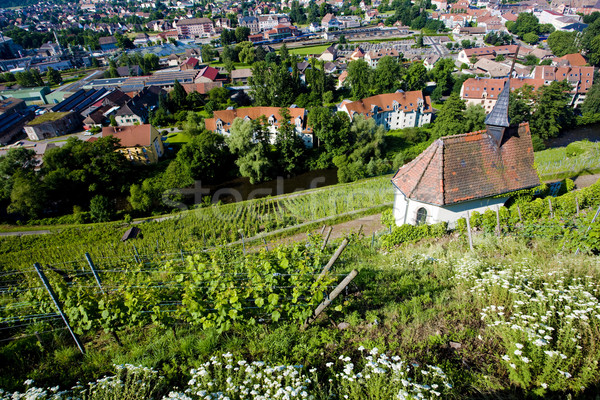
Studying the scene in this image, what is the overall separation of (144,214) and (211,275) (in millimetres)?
27021

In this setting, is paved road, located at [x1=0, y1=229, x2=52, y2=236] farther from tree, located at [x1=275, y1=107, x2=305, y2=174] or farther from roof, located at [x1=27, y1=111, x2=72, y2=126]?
roof, located at [x1=27, y1=111, x2=72, y2=126]

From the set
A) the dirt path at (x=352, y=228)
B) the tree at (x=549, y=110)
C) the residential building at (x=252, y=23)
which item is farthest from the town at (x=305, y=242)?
the residential building at (x=252, y=23)

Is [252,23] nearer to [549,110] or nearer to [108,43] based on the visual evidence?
[108,43]

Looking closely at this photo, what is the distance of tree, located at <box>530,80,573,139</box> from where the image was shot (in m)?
40.4

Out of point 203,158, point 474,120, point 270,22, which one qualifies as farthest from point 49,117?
point 270,22

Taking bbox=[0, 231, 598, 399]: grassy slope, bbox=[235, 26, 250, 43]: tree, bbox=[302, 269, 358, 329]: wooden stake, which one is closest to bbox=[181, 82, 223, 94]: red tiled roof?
bbox=[235, 26, 250, 43]: tree

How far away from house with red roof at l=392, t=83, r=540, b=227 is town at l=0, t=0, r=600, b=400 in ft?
0.36

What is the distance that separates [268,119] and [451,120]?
82.1 feet

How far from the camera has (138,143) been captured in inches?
1567

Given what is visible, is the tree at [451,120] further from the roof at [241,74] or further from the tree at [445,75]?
the roof at [241,74]

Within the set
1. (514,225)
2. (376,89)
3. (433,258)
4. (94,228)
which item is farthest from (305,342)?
(376,89)

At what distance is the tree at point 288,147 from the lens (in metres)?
37.9

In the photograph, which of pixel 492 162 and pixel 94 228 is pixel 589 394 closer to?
pixel 492 162

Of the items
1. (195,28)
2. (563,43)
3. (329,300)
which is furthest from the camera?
(195,28)
